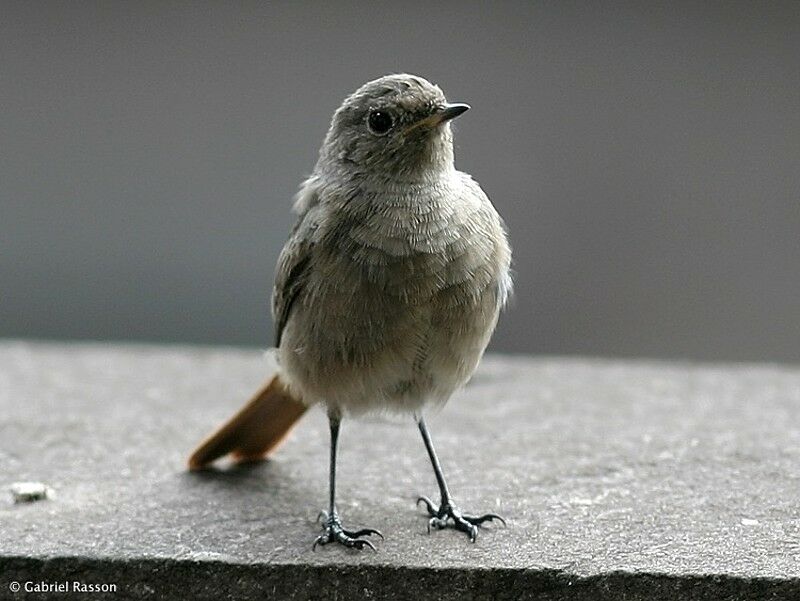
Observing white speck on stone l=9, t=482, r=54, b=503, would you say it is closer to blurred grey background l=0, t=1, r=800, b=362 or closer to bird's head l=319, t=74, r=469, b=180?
bird's head l=319, t=74, r=469, b=180

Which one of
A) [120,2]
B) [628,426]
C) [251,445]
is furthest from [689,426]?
[120,2]

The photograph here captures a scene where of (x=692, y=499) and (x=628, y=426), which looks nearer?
(x=692, y=499)

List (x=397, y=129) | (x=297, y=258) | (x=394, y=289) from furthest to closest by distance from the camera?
(x=297, y=258) → (x=397, y=129) → (x=394, y=289)

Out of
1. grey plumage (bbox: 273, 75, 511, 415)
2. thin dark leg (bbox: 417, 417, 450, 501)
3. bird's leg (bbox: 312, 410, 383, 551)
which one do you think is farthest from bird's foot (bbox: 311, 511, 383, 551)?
grey plumage (bbox: 273, 75, 511, 415)

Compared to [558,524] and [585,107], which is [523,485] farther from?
[585,107]

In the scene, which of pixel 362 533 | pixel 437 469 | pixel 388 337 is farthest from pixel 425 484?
pixel 388 337

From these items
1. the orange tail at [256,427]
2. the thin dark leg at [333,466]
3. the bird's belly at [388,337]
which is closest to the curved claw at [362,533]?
the thin dark leg at [333,466]

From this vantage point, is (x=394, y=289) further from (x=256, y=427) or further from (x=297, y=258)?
(x=256, y=427)
